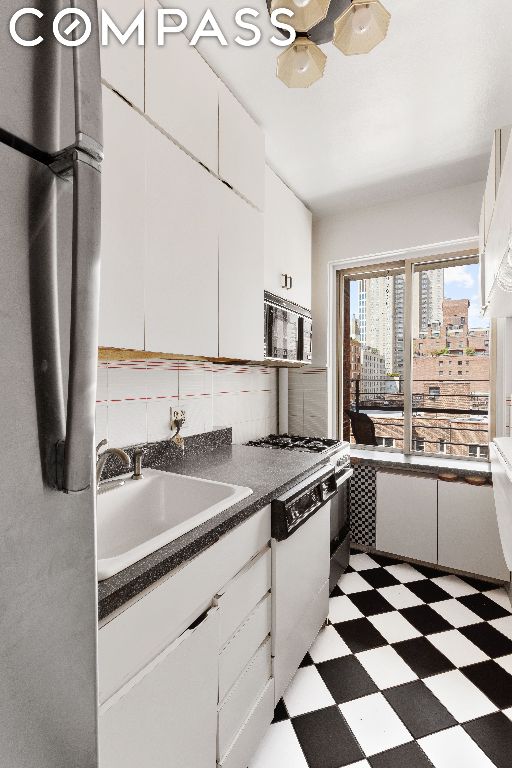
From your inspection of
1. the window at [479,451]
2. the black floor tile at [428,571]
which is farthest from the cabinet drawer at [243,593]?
the window at [479,451]

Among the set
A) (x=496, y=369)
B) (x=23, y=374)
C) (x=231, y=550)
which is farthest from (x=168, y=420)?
(x=496, y=369)

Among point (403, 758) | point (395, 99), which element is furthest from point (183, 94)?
point (403, 758)

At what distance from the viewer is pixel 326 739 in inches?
55.6

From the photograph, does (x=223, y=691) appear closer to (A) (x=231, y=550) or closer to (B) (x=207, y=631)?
(B) (x=207, y=631)

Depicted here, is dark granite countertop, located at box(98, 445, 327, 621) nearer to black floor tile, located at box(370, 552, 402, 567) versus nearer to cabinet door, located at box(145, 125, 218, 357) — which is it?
cabinet door, located at box(145, 125, 218, 357)

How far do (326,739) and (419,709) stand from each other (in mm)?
417

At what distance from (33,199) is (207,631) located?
108cm

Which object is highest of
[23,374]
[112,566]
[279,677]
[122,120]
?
[122,120]

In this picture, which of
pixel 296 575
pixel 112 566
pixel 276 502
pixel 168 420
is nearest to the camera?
pixel 112 566

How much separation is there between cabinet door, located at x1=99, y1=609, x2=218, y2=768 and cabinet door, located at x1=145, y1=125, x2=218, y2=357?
92cm

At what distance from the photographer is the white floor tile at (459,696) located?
1.52 metres

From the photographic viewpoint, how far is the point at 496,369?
2.62 m

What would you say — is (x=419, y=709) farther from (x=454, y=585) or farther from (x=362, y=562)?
(x=362, y=562)

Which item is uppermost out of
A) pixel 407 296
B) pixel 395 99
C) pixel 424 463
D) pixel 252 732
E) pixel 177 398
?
pixel 395 99
